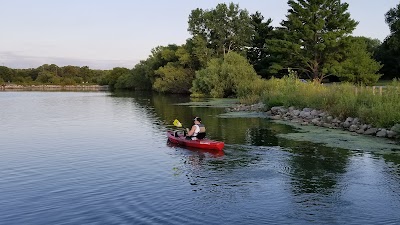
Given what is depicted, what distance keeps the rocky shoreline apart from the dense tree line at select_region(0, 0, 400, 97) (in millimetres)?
13483

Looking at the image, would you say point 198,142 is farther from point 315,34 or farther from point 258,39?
point 258,39

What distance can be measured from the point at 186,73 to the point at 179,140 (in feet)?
201

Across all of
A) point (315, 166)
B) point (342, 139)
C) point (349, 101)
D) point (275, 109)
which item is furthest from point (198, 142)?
point (275, 109)

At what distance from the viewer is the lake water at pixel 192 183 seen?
415 inches

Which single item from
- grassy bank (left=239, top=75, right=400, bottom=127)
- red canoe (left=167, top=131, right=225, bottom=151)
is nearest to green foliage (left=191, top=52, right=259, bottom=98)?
grassy bank (left=239, top=75, right=400, bottom=127)

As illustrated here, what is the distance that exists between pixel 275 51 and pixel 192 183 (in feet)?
164

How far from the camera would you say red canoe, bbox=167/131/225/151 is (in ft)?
61.6

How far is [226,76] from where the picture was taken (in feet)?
202

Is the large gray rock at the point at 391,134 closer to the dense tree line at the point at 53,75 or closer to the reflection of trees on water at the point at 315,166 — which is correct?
the reflection of trees on water at the point at 315,166

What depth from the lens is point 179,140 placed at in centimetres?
2048

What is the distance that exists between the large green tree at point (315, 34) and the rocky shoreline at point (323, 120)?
23.2m

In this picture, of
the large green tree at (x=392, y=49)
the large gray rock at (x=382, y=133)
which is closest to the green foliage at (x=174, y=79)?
the large green tree at (x=392, y=49)

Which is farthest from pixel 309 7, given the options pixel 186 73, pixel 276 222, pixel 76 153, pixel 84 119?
pixel 276 222

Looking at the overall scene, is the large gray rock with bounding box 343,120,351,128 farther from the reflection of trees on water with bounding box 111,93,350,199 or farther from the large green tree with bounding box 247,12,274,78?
the large green tree with bounding box 247,12,274,78
